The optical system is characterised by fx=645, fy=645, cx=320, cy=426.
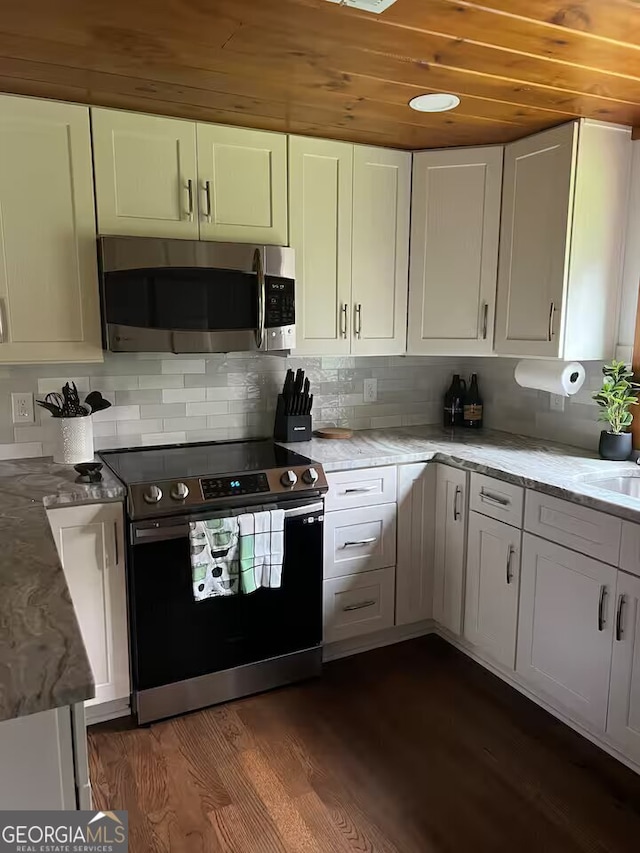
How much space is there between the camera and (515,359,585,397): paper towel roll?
2.73 metres

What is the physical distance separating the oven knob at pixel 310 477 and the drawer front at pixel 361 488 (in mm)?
143

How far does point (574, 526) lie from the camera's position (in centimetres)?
218

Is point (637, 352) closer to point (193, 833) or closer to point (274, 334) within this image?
point (274, 334)

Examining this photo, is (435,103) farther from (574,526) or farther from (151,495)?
(151,495)

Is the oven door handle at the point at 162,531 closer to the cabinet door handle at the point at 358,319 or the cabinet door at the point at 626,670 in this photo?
the cabinet door handle at the point at 358,319

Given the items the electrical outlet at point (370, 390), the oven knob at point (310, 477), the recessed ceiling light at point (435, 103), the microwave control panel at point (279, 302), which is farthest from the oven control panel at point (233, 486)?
the recessed ceiling light at point (435, 103)

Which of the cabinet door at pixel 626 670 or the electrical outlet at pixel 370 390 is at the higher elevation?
the electrical outlet at pixel 370 390

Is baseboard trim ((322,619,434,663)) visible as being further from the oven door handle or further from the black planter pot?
the black planter pot

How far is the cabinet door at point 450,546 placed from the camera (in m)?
2.70

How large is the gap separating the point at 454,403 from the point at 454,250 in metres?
0.85

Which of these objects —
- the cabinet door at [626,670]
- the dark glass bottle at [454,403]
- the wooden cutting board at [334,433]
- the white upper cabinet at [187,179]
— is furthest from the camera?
the dark glass bottle at [454,403]

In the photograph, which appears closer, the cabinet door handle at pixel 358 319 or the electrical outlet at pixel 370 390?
the cabinet door handle at pixel 358 319

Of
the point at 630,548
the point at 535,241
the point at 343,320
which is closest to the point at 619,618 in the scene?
the point at 630,548

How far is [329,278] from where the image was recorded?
2795mm
